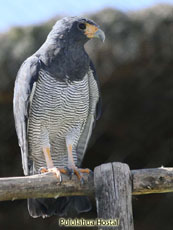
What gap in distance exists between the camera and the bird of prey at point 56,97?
3.82 m

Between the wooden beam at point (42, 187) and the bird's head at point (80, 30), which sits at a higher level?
the bird's head at point (80, 30)

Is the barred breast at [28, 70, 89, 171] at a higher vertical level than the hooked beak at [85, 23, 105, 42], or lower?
lower

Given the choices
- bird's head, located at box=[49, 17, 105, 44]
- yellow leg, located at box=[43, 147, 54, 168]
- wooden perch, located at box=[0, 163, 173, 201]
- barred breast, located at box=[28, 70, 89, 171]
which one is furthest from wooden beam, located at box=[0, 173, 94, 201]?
bird's head, located at box=[49, 17, 105, 44]

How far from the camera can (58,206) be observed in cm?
381

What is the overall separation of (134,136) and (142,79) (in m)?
1.46

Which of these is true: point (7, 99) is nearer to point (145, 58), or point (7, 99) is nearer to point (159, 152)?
point (145, 58)

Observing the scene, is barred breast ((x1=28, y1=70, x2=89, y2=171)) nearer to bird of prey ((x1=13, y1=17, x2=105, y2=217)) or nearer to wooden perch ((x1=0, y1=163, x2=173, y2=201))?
bird of prey ((x1=13, y1=17, x2=105, y2=217))

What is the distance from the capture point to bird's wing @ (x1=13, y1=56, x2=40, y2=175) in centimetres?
381

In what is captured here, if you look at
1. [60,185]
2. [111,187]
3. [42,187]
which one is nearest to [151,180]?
[111,187]

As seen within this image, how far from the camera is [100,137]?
7633 mm

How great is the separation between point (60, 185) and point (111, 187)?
0.43 m

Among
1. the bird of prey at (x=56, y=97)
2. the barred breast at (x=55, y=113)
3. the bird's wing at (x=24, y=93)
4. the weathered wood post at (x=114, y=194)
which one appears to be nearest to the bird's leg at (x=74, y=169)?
the bird of prey at (x=56, y=97)

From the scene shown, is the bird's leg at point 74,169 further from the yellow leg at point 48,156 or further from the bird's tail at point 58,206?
the bird's tail at point 58,206

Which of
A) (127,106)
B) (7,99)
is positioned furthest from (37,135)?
(127,106)
